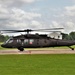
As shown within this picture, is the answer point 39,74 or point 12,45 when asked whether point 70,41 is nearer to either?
point 12,45

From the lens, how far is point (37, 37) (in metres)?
35.8

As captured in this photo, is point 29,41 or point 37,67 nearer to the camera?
point 37,67

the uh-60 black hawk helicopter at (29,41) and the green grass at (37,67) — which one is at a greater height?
the uh-60 black hawk helicopter at (29,41)

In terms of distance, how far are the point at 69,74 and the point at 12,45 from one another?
24.0 metres

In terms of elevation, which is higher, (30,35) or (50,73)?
(30,35)

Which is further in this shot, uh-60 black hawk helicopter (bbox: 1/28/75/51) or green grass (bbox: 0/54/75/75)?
uh-60 black hawk helicopter (bbox: 1/28/75/51)

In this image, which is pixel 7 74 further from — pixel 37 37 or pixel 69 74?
pixel 37 37

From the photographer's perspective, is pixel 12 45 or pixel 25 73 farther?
pixel 12 45

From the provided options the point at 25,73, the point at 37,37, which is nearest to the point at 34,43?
the point at 37,37

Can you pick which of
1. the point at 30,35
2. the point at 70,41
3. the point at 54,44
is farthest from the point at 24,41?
the point at 70,41

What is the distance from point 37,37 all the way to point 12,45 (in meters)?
3.81

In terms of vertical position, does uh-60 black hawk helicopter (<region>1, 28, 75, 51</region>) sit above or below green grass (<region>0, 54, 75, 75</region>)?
above

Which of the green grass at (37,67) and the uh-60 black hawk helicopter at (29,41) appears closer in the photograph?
the green grass at (37,67)

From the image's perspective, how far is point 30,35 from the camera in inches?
1407
